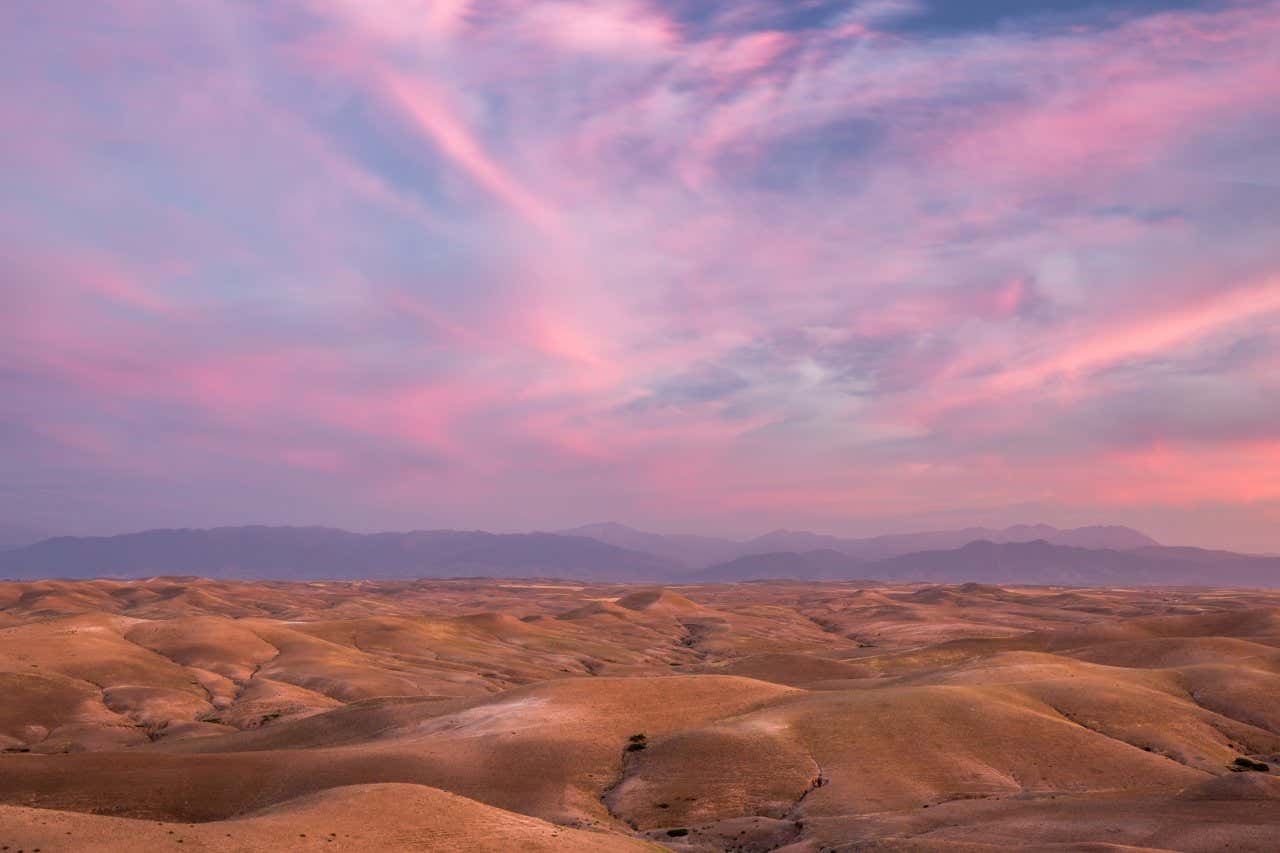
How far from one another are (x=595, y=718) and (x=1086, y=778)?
135ft

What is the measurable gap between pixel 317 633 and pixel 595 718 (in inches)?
4423

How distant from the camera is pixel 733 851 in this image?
173 ft

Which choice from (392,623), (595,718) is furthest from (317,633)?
(595,718)

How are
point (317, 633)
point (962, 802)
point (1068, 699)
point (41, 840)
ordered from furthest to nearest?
point (317, 633) → point (1068, 699) → point (962, 802) → point (41, 840)

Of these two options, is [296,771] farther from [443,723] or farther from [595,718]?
[595,718]

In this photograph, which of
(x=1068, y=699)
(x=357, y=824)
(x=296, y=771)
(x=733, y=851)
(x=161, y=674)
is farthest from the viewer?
(x=161, y=674)

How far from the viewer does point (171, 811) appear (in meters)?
55.5

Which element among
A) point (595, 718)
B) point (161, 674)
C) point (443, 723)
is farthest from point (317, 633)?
point (595, 718)

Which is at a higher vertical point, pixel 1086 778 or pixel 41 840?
pixel 41 840

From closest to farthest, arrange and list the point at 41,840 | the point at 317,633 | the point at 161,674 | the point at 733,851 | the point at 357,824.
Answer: the point at 41,840, the point at 357,824, the point at 733,851, the point at 161,674, the point at 317,633

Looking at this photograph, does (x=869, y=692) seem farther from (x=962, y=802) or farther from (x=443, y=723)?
(x=443, y=723)

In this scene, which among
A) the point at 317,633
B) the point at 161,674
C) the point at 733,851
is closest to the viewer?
the point at 733,851

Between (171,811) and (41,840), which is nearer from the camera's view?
(41,840)

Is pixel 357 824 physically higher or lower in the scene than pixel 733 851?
higher
